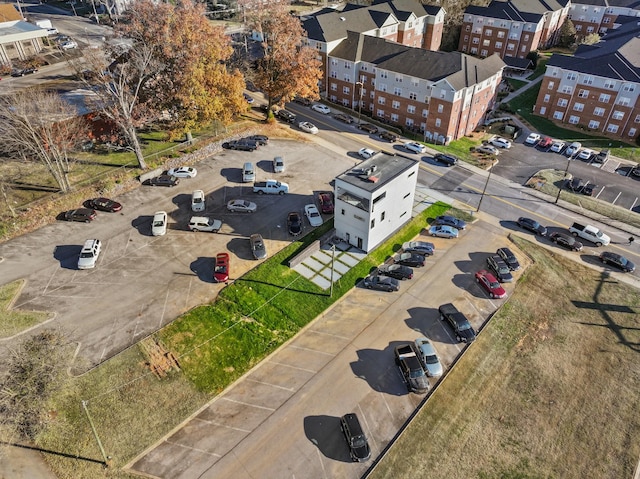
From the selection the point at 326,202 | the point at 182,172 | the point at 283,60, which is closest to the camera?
the point at 326,202

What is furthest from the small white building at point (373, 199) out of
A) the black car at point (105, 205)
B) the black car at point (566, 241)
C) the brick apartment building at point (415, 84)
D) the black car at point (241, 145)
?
the black car at point (105, 205)

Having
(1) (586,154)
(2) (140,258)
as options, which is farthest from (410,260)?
(1) (586,154)

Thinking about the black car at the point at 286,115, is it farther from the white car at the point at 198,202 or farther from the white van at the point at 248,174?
the white car at the point at 198,202

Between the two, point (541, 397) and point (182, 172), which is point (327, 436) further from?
point (182, 172)

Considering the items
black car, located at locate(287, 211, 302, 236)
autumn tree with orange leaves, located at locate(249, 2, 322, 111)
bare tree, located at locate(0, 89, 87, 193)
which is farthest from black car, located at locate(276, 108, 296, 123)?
bare tree, located at locate(0, 89, 87, 193)

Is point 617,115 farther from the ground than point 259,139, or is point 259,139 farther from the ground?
point 617,115

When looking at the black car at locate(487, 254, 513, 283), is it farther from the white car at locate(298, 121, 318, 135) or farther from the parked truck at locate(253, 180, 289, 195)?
the white car at locate(298, 121, 318, 135)

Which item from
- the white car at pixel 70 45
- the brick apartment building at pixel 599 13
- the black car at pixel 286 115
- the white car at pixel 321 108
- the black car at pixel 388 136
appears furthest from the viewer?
the brick apartment building at pixel 599 13
